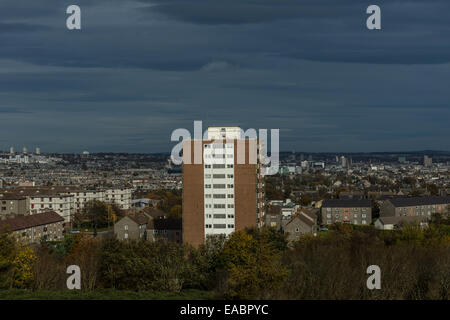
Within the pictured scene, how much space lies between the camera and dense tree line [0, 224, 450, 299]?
16.5m

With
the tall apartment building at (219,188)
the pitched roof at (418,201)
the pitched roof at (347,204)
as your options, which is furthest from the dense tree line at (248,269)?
the pitched roof at (418,201)

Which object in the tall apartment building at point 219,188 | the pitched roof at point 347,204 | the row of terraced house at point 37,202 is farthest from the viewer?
the pitched roof at point 347,204

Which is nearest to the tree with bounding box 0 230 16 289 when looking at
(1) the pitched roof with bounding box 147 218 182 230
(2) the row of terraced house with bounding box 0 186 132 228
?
(1) the pitched roof with bounding box 147 218 182 230

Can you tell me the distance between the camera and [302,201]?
316 ft

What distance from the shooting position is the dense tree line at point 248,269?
54.0 ft

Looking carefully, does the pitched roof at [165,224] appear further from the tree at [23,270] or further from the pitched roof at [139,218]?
the tree at [23,270]

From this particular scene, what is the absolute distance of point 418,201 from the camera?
7962cm

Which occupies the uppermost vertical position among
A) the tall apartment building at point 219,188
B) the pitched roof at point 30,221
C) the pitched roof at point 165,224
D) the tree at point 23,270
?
the tall apartment building at point 219,188

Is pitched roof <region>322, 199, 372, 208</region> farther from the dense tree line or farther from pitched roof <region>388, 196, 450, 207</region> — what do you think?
the dense tree line

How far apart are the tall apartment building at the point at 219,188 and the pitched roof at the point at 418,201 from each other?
127 ft
